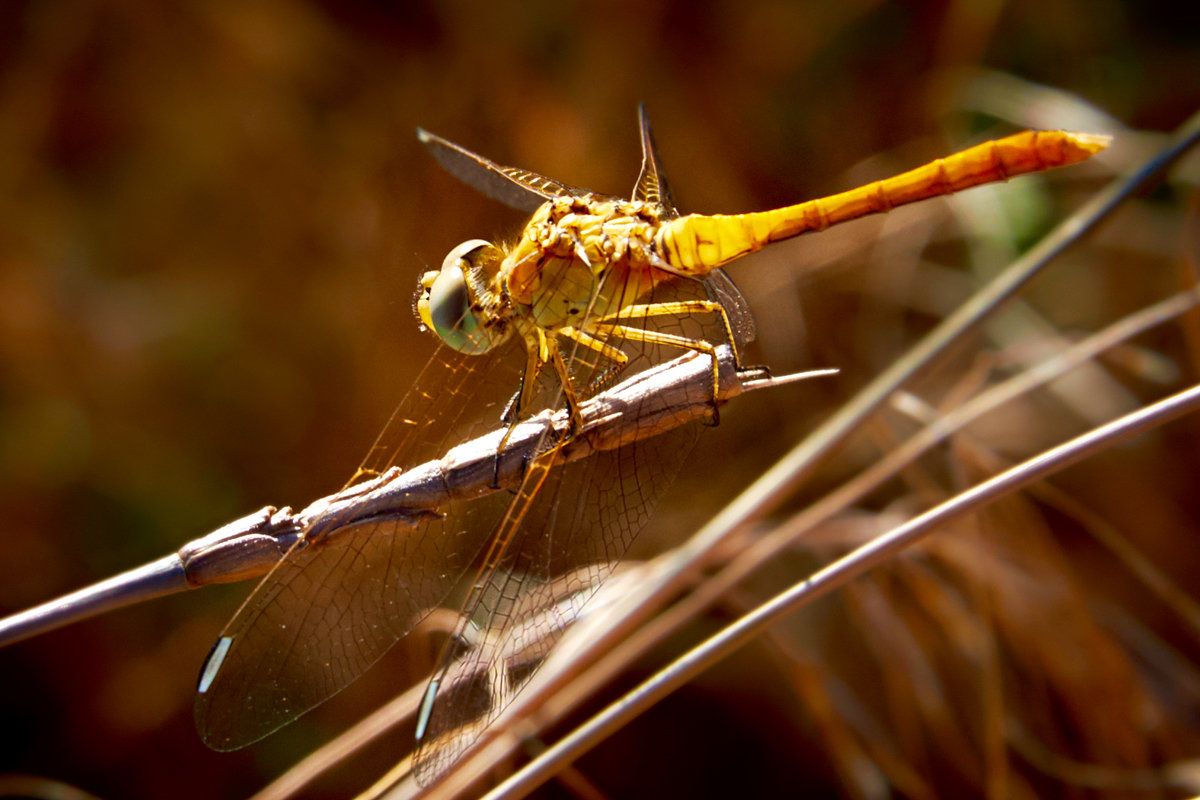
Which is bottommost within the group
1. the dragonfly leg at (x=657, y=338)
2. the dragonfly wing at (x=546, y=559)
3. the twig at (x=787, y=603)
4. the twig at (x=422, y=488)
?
the twig at (x=787, y=603)

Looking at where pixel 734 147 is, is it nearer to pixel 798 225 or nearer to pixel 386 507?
pixel 798 225

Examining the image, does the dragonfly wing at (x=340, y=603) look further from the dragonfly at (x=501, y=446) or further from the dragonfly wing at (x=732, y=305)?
the dragonfly wing at (x=732, y=305)

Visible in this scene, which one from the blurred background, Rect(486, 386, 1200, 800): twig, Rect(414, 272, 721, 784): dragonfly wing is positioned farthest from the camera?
the blurred background

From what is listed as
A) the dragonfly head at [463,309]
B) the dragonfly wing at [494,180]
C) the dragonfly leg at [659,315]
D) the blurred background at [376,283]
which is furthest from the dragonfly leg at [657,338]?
the blurred background at [376,283]

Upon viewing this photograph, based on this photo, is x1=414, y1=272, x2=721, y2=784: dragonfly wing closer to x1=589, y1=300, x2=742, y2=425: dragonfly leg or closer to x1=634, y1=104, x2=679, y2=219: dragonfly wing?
x1=589, y1=300, x2=742, y2=425: dragonfly leg

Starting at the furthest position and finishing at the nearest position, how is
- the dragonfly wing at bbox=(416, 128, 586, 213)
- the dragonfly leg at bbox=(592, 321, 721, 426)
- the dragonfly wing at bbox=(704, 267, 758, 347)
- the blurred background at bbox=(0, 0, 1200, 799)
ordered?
the blurred background at bbox=(0, 0, 1200, 799) → the dragonfly wing at bbox=(416, 128, 586, 213) → the dragonfly wing at bbox=(704, 267, 758, 347) → the dragonfly leg at bbox=(592, 321, 721, 426)

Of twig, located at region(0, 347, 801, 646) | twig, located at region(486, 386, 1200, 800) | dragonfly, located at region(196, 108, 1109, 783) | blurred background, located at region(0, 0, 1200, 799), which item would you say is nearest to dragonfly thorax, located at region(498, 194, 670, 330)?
dragonfly, located at region(196, 108, 1109, 783)

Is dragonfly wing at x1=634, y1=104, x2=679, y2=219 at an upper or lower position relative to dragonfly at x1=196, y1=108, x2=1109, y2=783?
upper
